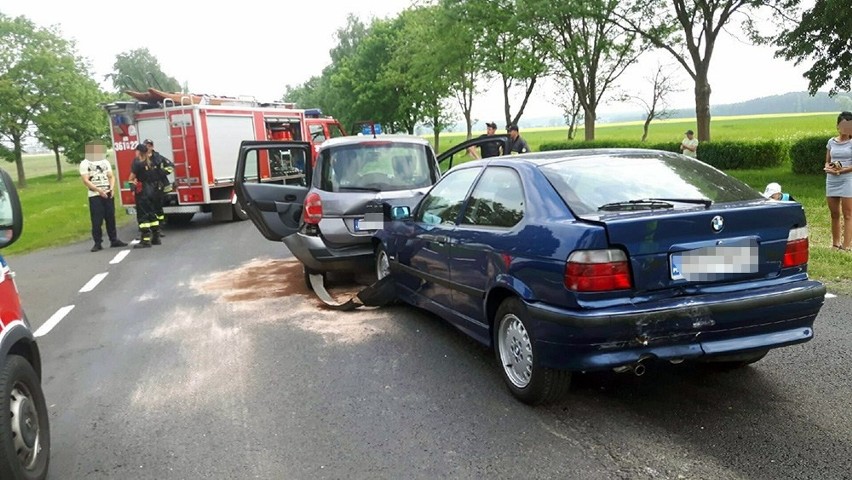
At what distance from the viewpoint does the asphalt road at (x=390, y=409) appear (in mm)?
3268

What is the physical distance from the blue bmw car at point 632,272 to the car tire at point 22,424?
2568 millimetres

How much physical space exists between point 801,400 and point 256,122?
576 inches

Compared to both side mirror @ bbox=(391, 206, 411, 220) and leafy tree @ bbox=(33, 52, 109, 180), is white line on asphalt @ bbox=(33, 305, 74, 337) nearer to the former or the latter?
side mirror @ bbox=(391, 206, 411, 220)

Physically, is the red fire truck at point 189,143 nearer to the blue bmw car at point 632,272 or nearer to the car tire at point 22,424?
the blue bmw car at point 632,272

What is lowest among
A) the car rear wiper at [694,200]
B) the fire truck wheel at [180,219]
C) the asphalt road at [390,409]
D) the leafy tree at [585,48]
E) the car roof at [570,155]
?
the asphalt road at [390,409]

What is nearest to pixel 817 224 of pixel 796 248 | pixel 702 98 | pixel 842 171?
pixel 842 171

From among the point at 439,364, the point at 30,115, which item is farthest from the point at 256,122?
the point at 30,115

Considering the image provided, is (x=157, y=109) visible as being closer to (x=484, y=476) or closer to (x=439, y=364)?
(x=439, y=364)

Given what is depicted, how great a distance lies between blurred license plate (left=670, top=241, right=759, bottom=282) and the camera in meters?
3.48

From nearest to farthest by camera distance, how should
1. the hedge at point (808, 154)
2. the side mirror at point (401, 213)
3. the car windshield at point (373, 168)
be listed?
the side mirror at point (401, 213) → the car windshield at point (373, 168) → the hedge at point (808, 154)

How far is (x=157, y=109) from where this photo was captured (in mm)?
14484

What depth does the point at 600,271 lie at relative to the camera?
341 cm

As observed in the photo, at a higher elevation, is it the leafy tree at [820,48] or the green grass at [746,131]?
the leafy tree at [820,48]

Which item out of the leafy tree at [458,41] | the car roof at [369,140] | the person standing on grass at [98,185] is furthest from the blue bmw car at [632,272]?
the leafy tree at [458,41]
